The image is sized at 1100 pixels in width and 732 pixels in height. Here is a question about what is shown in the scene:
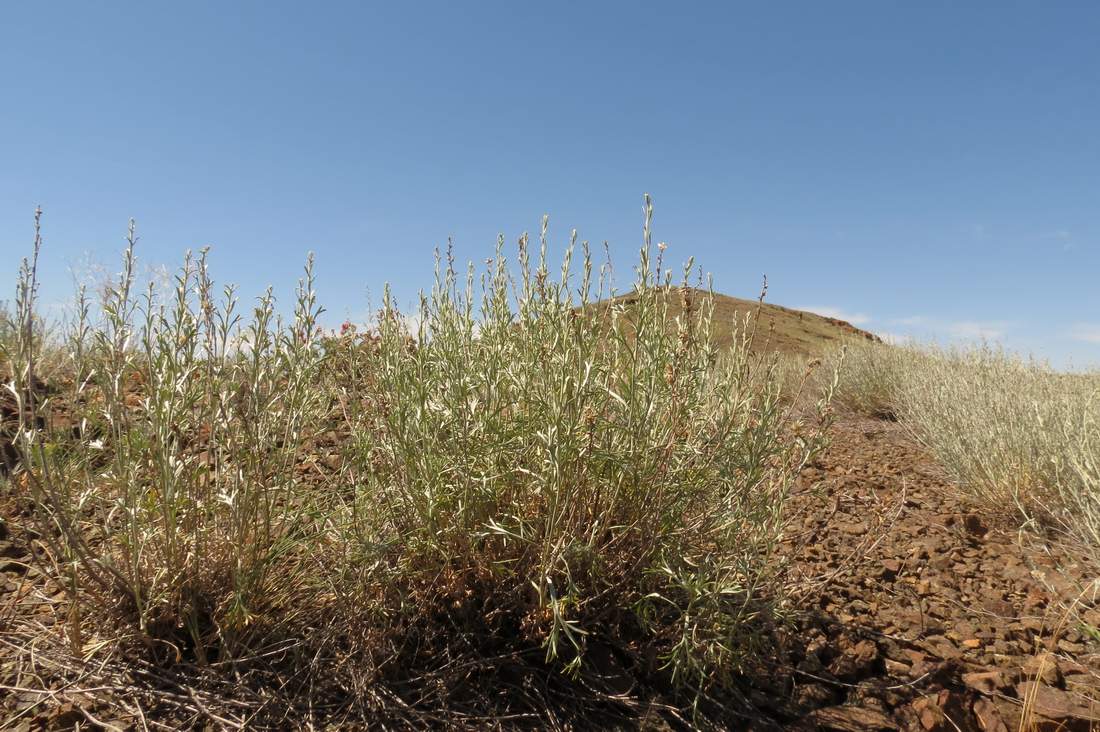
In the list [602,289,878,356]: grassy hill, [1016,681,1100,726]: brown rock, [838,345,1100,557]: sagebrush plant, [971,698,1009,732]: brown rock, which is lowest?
[971,698,1009,732]: brown rock

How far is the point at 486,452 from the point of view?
1871 millimetres

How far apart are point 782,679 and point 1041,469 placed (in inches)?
96.7

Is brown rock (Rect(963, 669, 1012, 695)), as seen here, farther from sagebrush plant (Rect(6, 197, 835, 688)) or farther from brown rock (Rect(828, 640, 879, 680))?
sagebrush plant (Rect(6, 197, 835, 688))

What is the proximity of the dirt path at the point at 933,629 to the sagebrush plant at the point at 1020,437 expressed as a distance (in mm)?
223

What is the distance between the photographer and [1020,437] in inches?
140

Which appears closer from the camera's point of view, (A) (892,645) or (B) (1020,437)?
(A) (892,645)

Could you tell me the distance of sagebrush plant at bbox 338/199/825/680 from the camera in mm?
1735

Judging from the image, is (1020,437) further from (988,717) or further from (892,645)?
(988,717)

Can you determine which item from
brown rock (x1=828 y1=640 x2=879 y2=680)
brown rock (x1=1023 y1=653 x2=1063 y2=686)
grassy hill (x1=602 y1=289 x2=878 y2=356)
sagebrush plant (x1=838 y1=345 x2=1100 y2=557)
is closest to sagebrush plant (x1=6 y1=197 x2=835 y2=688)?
brown rock (x1=828 y1=640 x2=879 y2=680)

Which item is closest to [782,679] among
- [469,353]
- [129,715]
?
[469,353]

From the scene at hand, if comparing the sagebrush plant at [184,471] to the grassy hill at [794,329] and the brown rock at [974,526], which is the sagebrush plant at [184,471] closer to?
the brown rock at [974,526]

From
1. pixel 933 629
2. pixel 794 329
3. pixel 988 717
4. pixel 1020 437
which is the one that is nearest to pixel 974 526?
pixel 1020 437

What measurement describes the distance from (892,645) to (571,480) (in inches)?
55.2

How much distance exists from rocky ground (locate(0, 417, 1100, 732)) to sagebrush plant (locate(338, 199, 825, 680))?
316 mm
